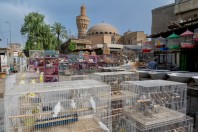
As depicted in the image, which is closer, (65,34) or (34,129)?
(34,129)

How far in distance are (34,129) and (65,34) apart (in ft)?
96.5

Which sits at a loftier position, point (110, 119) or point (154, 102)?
point (154, 102)

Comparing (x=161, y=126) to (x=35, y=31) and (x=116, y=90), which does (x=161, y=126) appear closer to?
(x=116, y=90)

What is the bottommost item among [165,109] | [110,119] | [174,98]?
[110,119]

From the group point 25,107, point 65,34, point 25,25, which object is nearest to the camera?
point 25,107

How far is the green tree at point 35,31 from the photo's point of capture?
22.0 metres

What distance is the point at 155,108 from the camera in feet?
9.03

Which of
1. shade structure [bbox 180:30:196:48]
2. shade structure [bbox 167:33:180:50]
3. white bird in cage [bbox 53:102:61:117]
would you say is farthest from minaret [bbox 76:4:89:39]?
white bird in cage [bbox 53:102:61:117]

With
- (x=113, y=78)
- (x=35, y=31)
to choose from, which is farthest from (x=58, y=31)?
(x=113, y=78)

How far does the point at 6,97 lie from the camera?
6.90 feet

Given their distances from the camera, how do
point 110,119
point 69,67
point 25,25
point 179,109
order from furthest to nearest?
point 25,25, point 69,67, point 179,109, point 110,119

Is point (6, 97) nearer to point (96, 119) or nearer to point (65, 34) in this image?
point (96, 119)

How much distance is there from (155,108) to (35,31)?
2325 centimetres

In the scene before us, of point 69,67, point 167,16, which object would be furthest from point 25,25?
point 167,16
